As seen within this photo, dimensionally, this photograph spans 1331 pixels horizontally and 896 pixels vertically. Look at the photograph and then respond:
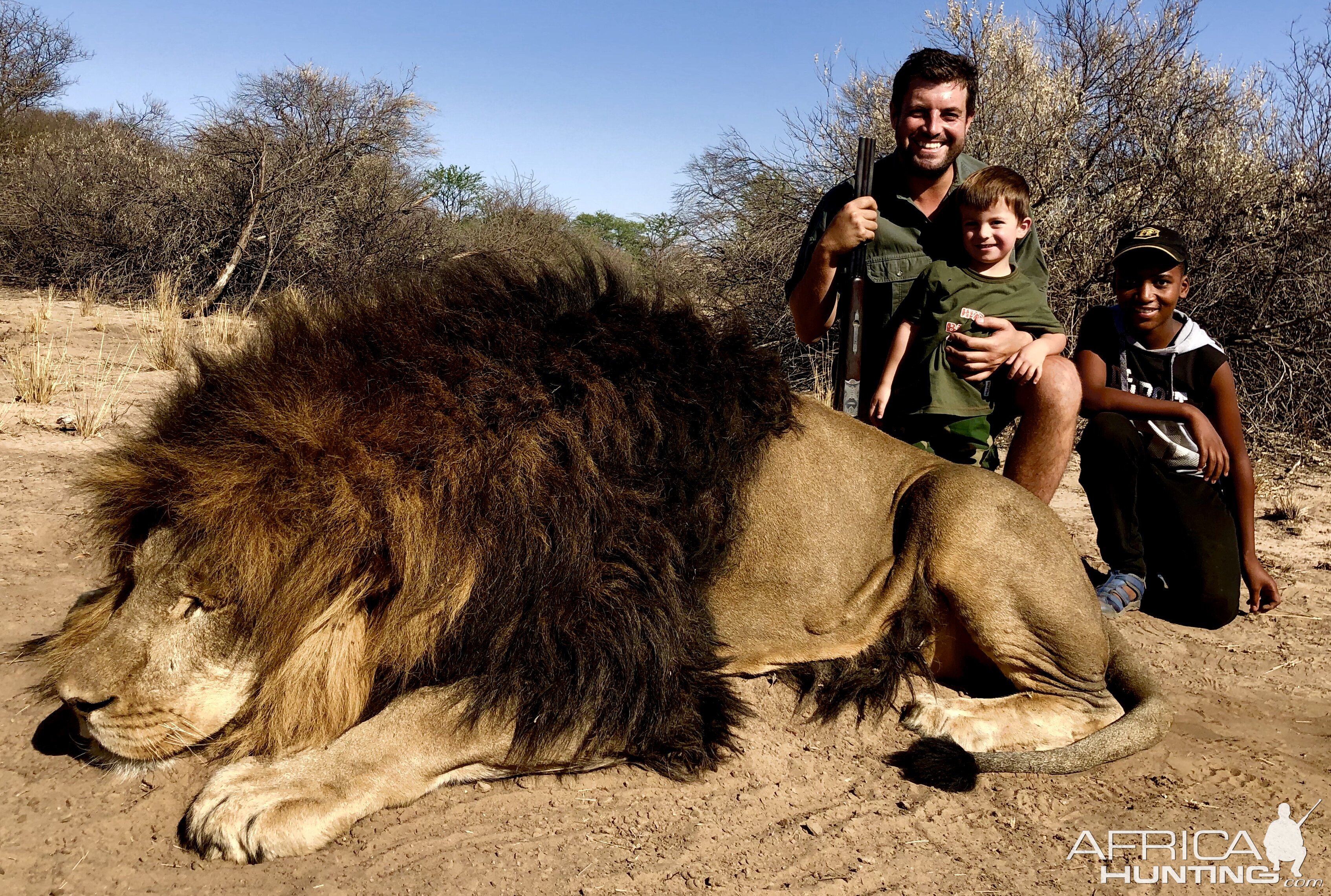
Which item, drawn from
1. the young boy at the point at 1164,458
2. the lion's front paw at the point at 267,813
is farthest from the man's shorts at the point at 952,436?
the lion's front paw at the point at 267,813

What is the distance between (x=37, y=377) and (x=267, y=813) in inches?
204

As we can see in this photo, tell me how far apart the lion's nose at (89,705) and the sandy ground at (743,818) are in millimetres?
286

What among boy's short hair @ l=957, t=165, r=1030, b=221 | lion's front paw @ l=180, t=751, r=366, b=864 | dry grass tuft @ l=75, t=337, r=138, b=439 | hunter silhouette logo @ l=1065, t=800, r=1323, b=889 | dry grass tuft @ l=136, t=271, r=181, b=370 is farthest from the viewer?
dry grass tuft @ l=136, t=271, r=181, b=370

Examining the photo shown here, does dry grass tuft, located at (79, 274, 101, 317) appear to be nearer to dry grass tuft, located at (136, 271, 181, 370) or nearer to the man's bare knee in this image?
dry grass tuft, located at (136, 271, 181, 370)

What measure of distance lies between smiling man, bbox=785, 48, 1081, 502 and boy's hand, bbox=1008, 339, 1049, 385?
0.03 meters

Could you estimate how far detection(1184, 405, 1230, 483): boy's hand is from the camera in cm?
433

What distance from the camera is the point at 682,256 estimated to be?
993 cm

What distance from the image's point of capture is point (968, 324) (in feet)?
13.0

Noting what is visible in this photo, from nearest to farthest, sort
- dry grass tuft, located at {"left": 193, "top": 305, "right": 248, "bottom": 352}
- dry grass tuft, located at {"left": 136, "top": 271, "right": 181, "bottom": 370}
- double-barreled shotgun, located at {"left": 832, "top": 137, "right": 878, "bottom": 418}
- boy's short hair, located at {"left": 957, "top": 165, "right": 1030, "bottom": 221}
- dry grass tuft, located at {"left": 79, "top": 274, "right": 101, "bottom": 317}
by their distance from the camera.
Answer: boy's short hair, located at {"left": 957, "top": 165, "right": 1030, "bottom": 221} → double-barreled shotgun, located at {"left": 832, "top": 137, "right": 878, "bottom": 418} → dry grass tuft, located at {"left": 193, "top": 305, "right": 248, "bottom": 352} → dry grass tuft, located at {"left": 136, "top": 271, "right": 181, "bottom": 370} → dry grass tuft, located at {"left": 79, "top": 274, "right": 101, "bottom": 317}

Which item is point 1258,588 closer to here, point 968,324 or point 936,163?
point 968,324

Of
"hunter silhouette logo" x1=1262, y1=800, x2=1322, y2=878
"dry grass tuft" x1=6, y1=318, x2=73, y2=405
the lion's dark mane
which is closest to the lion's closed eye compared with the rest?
the lion's dark mane

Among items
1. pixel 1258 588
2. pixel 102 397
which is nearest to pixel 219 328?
pixel 102 397

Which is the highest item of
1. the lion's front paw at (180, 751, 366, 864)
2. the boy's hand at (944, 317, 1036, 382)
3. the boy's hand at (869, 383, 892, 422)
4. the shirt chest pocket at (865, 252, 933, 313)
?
the shirt chest pocket at (865, 252, 933, 313)

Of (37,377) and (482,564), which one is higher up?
(482,564)
